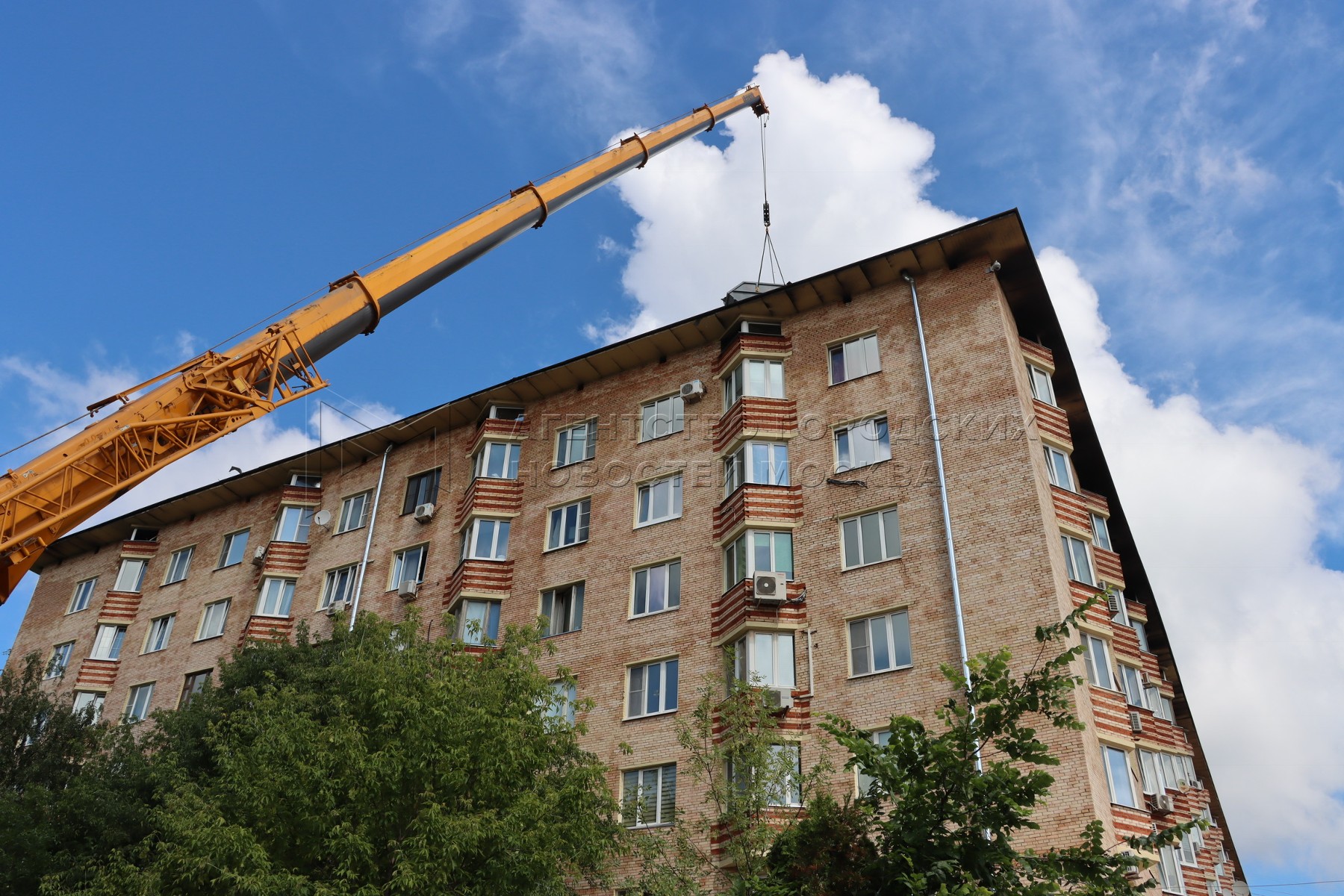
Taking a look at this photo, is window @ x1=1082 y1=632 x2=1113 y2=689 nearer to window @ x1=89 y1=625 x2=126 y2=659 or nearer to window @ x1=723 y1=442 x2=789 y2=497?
window @ x1=723 y1=442 x2=789 y2=497

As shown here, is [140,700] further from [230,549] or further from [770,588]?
[770,588]

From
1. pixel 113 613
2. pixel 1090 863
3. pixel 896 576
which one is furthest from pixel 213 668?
pixel 1090 863

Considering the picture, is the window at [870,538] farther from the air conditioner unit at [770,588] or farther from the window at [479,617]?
the window at [479,617]

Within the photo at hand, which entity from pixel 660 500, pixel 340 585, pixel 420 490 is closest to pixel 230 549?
pixel 340 585

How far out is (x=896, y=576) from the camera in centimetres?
2528

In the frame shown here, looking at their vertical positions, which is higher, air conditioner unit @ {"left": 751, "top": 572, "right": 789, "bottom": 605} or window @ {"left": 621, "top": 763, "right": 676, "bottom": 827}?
air conditioner unit @ {"left": 751, "top": 572, "right": 789, "bottom": 605}

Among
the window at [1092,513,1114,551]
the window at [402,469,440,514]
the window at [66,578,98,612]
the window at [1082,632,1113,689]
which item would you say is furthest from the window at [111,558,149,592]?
the window at [1092,513,1114,551]

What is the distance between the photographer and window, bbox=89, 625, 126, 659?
39781 millimetres

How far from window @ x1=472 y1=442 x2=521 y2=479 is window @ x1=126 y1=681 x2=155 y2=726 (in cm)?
1491

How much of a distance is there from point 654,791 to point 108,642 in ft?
85.0

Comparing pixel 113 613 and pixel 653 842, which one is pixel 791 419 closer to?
pixel 653 842

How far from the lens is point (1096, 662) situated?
24.2m

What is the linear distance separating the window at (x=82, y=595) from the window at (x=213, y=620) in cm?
763

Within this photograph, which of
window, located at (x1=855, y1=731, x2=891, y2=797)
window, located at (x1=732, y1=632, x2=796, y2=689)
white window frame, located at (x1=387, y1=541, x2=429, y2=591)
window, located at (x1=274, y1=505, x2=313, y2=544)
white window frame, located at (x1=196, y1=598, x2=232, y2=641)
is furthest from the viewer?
window, located at (x1=274, y1=505, x2=313, y2=544)
